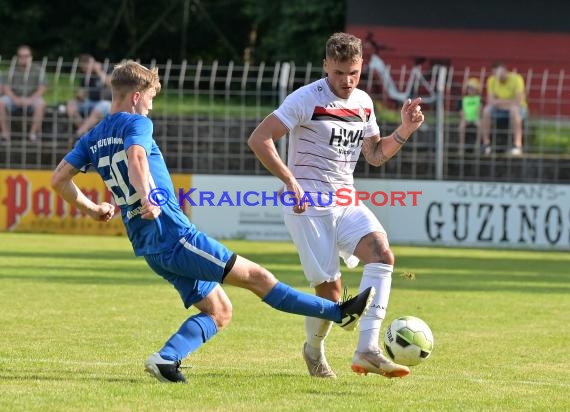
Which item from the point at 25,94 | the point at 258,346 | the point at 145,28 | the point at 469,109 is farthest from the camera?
the point at 145,28

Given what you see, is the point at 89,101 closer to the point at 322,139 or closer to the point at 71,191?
the point at 322,139

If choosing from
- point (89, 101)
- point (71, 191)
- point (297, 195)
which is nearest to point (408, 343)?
point (297, 195)

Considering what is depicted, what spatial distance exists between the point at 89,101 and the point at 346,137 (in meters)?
14.8

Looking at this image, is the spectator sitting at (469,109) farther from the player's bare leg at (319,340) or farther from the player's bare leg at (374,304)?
the player's bare leg at (374,304)

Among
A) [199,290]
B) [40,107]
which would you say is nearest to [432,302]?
[199,290]

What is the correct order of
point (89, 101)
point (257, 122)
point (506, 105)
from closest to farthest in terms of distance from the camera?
1. point (506, 105)
2. point (257, 122)
3. point (89, 101)

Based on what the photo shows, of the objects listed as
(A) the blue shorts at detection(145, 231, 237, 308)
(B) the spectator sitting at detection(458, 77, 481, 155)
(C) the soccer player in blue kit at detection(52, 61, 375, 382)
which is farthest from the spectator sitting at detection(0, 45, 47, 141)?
(A) the blue shorts at detection(145, 231, 237, 308)

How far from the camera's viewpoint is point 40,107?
74.9ft

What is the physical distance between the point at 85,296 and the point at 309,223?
16.8 feet

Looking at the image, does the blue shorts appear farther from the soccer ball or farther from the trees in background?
the trees in background

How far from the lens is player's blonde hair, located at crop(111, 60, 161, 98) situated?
782 centimetres

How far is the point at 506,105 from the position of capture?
22.3 m

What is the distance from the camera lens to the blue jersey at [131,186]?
7738 millimetres

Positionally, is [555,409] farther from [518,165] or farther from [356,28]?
[356,28]
